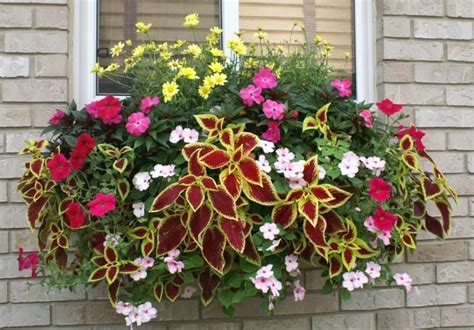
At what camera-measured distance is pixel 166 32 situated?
2807 mm

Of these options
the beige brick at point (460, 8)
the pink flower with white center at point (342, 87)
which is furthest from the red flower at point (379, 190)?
the beige brick at point (460, 8)

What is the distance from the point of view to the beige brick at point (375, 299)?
264 centimetres

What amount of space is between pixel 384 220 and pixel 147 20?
1434 millimetres

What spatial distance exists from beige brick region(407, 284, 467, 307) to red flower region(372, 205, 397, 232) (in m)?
0.64

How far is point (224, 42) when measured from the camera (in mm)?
2771

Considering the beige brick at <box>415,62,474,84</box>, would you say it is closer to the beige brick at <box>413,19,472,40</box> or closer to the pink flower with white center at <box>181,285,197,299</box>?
the beige brick at <box>413,19,472,40</box>

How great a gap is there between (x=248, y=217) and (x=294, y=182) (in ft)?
0.68

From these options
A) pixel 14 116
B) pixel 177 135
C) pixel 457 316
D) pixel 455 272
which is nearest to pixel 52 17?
pixel 14 116

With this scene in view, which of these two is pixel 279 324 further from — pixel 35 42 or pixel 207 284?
pixel 35 42

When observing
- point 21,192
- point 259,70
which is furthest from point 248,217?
point 21,192

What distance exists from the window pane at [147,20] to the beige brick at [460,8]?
109 cm

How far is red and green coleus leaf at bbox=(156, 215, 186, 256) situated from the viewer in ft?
6.70

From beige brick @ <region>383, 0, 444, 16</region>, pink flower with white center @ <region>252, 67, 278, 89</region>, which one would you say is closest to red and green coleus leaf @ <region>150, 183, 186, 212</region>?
pink flower with white center @ <region>252, 67, 278, 89</region>

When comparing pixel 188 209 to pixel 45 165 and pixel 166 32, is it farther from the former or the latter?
pixel 166 32
